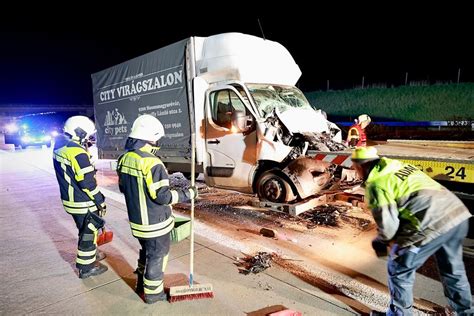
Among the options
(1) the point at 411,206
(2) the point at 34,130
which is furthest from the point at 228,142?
(2) the point at 34,130

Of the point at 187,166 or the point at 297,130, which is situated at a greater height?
the point at 297,130

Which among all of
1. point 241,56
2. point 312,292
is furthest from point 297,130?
point 312,292

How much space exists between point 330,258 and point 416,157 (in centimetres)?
157

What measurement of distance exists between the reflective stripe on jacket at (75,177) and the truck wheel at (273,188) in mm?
2689

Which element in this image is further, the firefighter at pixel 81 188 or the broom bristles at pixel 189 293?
the firefighter at pixel 81 188

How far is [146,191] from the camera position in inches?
112

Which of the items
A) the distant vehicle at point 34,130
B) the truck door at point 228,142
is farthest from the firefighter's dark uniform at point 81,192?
the distant vehicle at point 34,130

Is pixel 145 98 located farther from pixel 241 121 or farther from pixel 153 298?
pixel 153 298

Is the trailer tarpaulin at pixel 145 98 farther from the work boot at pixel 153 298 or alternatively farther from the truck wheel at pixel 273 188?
the work boot at pixel 153 298

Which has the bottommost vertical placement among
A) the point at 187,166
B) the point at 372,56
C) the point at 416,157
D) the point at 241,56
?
the point at 187,166

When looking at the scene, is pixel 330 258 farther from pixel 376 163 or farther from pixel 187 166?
pixel 187 166

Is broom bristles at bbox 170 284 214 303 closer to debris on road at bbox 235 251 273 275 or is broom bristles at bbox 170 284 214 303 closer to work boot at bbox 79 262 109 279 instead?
debris on road at bbox 235 251 273 275

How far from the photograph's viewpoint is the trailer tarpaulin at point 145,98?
6289 millimetres

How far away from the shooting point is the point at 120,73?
25.9 ft
